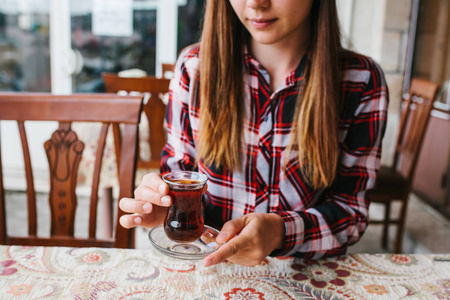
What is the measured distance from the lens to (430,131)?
3047 mm

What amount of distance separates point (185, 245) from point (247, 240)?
12cm

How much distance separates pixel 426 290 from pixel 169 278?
0.45 m

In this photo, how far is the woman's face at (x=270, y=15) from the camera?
3.03 ft

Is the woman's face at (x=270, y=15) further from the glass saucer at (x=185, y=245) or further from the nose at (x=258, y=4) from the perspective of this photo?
the glass saucer at (x=185, y=245)

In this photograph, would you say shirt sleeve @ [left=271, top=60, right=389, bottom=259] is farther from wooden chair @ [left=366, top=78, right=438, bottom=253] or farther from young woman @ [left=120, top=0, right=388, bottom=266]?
wooden chair @ [left=366, top=78, right=438, bottom=253]

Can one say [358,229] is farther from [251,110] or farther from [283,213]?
[251,110]

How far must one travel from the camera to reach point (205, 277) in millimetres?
798

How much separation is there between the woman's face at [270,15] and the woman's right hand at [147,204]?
1.23 feet

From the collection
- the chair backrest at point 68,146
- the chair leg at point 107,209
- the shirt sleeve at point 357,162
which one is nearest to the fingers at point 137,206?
the chair backrest at point 68,146

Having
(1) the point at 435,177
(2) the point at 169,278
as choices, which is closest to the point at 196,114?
(2) the point at 169,278

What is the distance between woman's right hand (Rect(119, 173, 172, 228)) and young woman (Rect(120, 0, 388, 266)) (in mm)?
189

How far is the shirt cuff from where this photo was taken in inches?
35.9

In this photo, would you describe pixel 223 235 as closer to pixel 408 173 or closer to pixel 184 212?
pixel 184 212

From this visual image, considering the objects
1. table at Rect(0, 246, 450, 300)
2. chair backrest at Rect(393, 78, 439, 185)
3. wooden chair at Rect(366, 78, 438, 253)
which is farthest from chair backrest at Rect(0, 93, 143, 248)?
chair backrest at Rect(393, 78, 439, 185)
